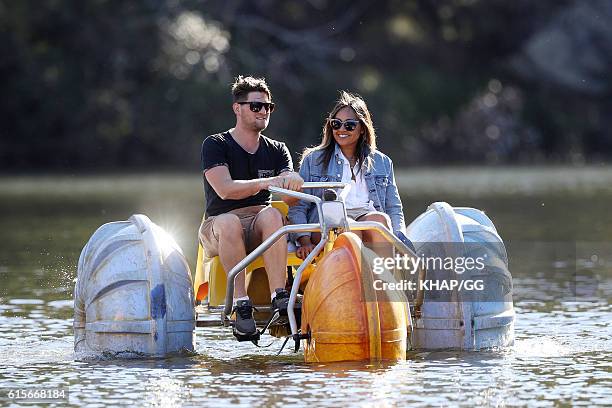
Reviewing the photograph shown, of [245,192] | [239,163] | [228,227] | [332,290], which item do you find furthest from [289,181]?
[332,290]

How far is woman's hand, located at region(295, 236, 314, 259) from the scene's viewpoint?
11.3 meters

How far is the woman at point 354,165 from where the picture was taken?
11.7 metres

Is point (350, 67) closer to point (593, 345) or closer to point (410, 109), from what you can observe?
point (410, 109)

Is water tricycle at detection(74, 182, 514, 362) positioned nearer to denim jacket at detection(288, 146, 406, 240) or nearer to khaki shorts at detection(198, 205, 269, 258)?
khaki shorts at detection(198, 205, 269, 258)

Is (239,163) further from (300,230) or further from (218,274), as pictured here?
(300,230)

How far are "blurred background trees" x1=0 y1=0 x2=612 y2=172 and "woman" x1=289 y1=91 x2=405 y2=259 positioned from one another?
37113 mm

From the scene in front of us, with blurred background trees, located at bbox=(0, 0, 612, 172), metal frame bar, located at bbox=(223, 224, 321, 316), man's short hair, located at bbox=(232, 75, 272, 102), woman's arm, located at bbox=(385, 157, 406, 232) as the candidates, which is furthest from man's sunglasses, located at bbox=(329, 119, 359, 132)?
blurred background trees, located at bbox=(0, 0, 612, 172)

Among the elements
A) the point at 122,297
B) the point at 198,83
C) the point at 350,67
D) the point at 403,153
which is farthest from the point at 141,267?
the point at 350,67

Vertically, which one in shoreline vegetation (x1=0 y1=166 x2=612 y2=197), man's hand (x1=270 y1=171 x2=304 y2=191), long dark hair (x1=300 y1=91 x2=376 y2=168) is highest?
shoreline vegetation (x1=0 y1=166 x2=612 y2=197)

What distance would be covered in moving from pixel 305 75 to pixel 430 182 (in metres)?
16.0

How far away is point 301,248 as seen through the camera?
11352 mm

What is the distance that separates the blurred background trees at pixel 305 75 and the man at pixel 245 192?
1464 inches

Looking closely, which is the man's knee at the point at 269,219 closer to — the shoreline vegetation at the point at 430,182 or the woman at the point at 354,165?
the woman at the point at 354,165

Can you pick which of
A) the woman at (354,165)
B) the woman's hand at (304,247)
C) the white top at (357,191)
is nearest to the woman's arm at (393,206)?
the woman at (354,165)
